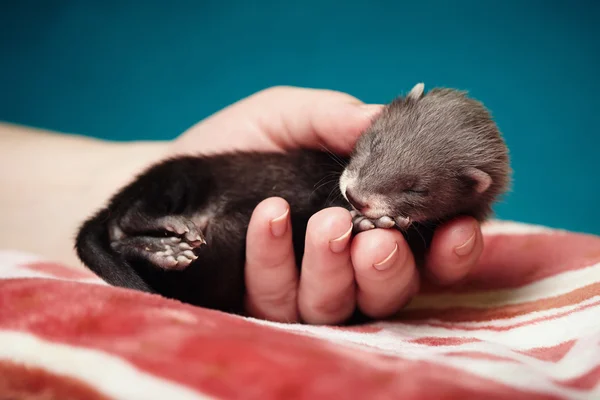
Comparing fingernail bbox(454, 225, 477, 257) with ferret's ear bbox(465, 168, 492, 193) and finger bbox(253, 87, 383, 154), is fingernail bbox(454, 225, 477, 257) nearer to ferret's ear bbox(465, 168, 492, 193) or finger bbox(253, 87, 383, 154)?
ferret's ear bbox(465, 168, 492, 193)

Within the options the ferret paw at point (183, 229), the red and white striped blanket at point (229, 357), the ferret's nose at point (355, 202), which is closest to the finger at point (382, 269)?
the ferret's nose at point (355, 202)

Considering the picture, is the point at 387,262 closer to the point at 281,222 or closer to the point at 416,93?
the point at 281,222

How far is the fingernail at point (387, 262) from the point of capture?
152 centimetres

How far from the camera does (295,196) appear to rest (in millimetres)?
1932

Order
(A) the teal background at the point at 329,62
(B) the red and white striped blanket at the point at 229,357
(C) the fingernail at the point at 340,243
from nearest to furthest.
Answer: (B) the red and white striped blanket at the point at 229,357, (C) the fingernail at the point at 340,243, (A) the teal background at the point at 329,62

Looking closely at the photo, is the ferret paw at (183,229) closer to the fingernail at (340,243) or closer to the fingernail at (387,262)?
the fingernail at (340,243)

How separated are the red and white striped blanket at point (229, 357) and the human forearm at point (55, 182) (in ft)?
5.88

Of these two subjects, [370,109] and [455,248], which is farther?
[370,109]

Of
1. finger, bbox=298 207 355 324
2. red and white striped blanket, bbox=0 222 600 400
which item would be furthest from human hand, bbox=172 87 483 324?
red and white striped blanket, bbox=0 222 600 400

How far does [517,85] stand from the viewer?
3533 millimetres

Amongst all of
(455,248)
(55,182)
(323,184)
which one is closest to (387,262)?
(455,248)

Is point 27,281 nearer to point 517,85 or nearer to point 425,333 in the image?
point 425,333

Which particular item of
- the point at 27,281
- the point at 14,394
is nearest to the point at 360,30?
the point at 27,281

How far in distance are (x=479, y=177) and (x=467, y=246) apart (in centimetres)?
23
